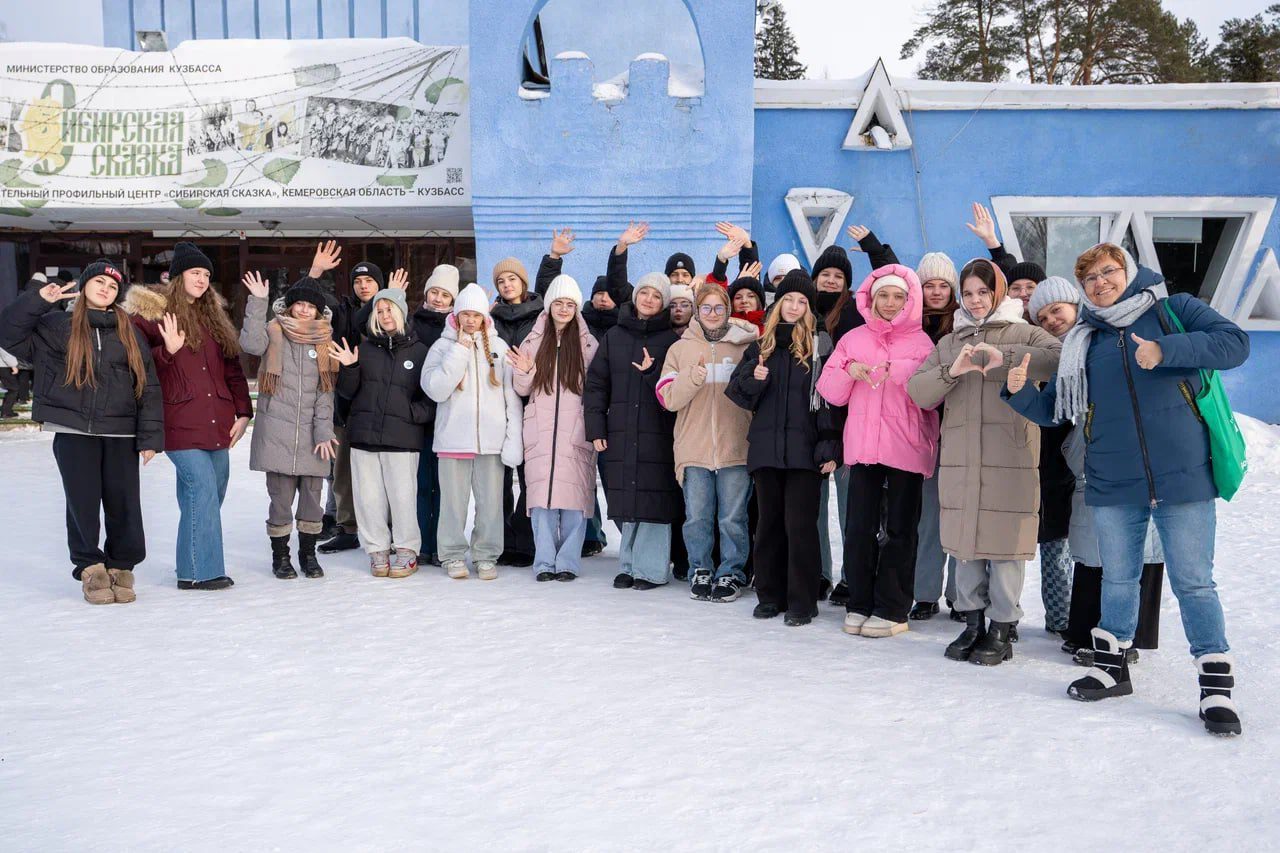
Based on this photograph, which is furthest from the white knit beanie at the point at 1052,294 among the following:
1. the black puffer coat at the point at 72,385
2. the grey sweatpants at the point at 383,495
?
the black puffer coat at the point at 72,385

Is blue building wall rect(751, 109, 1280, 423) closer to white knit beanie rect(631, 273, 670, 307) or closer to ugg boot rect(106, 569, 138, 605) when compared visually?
white knit beanie rect(631, 273, 670, 307)

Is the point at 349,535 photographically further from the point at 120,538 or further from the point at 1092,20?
the point at 1092,20

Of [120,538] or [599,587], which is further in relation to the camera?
[599,587]

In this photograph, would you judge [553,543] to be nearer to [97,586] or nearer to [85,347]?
[97,586]

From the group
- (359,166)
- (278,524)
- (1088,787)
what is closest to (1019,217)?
(359,166)

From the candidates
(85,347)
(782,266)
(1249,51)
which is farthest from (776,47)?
(85,347)

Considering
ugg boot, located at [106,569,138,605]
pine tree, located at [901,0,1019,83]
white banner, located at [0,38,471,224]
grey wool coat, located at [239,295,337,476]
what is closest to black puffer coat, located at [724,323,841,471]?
grey wool coat, located at [239,295,337,476]

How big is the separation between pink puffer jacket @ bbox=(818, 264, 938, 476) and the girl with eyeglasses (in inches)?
26.6

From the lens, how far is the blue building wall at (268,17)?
1820cm

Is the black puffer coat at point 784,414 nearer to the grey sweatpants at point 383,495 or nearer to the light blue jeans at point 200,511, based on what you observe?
the grey sweatpants at point 383,495

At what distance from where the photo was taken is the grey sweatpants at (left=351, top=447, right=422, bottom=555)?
5766 mm

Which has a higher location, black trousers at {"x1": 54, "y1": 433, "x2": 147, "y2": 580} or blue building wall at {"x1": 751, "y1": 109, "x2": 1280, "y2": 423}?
blue building wall at {"x1": 751, "y1": 109, "x2": 1280, "y2": 423}

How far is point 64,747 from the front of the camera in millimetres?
3344

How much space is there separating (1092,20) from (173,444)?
2307 centimetres
